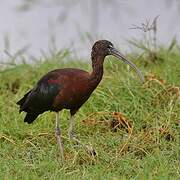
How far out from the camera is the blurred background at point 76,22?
8.30m

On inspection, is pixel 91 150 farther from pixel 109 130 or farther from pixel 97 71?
pixel 109 130

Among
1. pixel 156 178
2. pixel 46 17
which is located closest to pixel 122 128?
pixel 156 178

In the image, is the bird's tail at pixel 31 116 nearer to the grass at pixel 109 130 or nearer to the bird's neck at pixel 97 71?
the grass at pixel 109 130

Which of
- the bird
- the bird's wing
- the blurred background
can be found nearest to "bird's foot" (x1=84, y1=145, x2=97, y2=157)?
the bird

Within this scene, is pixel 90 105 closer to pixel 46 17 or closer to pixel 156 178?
pixel 156 178

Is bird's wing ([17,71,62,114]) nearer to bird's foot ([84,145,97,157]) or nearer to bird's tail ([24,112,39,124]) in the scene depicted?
bird's tail ([24,112,39,124])

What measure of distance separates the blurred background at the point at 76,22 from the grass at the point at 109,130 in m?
1.43

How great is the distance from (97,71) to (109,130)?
2.86 feet

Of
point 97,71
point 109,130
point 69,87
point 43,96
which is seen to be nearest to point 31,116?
point 43,96

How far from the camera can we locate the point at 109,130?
5574 mm

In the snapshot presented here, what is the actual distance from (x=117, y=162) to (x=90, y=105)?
1.19m

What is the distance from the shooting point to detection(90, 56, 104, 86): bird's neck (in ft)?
15.7

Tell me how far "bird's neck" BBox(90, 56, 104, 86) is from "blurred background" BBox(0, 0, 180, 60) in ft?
10.2

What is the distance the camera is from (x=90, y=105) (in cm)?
593
